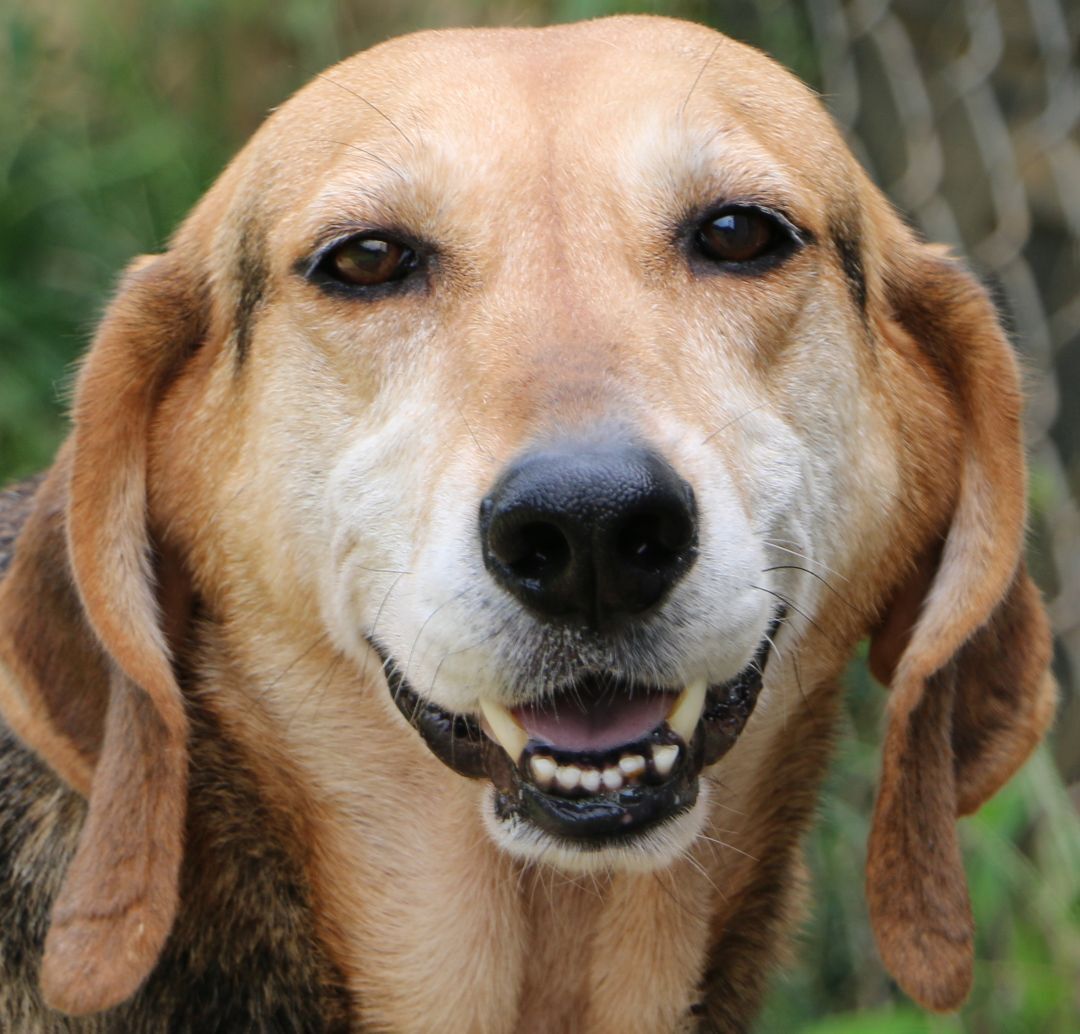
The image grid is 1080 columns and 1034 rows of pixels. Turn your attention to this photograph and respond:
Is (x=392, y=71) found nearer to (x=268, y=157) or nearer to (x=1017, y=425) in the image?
(x=268, y=157)

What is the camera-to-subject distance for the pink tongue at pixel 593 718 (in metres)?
2.66

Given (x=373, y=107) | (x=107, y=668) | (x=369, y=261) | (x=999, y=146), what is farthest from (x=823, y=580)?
(x=999, y=146)

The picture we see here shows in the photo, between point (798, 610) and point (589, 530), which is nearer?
point (589, 530)

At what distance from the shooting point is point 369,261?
122 inches

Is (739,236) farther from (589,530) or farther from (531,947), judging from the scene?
(531,947)

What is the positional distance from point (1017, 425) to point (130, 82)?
4433 mm

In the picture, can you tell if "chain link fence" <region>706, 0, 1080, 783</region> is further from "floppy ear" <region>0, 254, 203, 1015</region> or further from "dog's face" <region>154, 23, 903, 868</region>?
"floppy ear" <region>0, 254, 203, 1015</region>

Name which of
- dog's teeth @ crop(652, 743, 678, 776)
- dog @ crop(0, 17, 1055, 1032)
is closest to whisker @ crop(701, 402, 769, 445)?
dog @ crop(0, 17, 1055, 1032)

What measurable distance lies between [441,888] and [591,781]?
72 cm

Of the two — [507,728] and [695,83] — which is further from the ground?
[695,83]

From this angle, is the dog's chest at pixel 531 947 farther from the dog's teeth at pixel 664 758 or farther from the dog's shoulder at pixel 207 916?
the dog's teeth at pixel 664 758

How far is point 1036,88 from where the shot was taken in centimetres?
537

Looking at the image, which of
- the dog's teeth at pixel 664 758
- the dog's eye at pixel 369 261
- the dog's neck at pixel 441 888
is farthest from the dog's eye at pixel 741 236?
the dog's teeth at pixel 664 758

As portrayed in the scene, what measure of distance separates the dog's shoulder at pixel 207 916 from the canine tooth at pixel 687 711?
0.87 m
